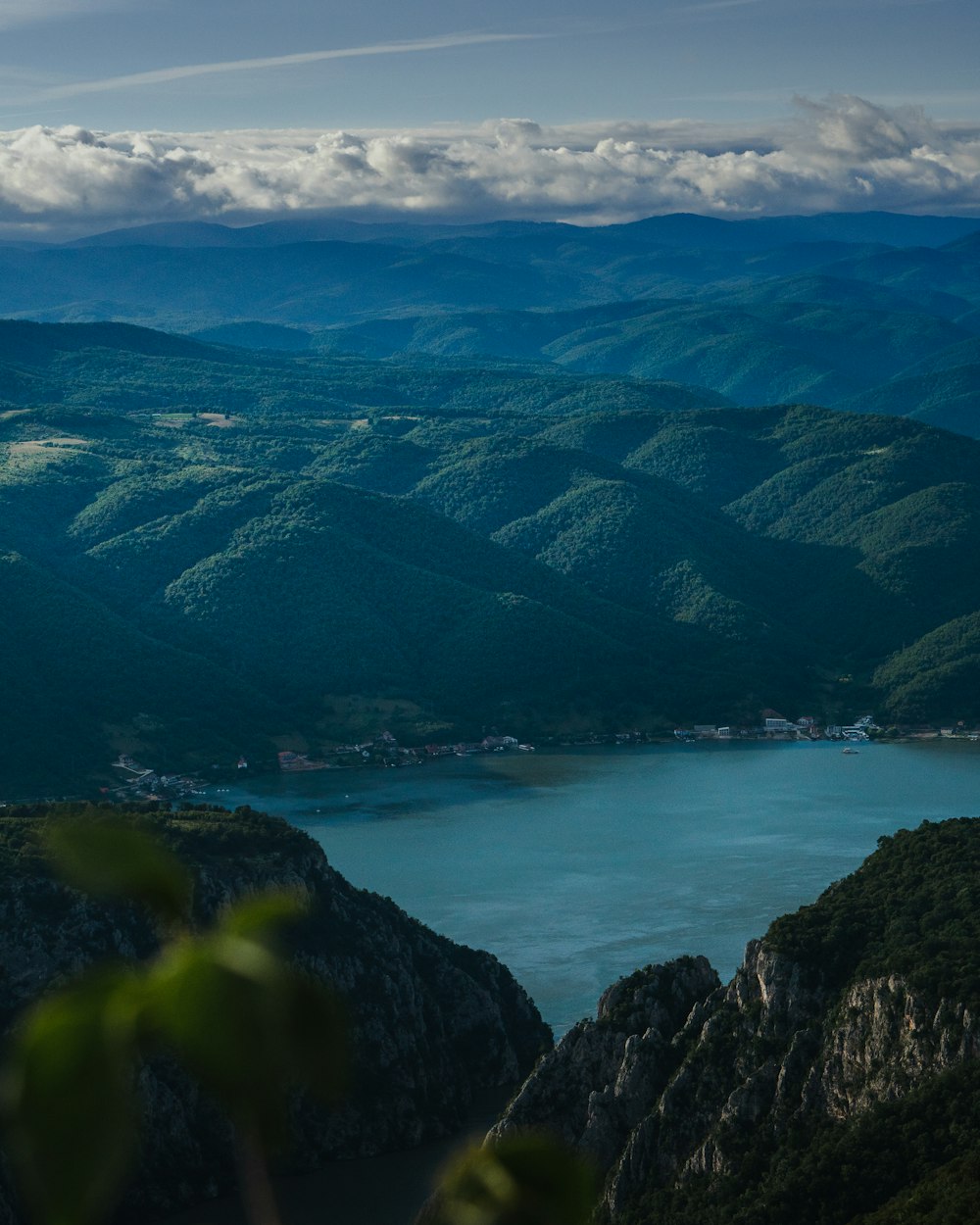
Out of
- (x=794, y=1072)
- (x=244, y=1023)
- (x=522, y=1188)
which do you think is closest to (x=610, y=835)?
(x=794, y=1072)

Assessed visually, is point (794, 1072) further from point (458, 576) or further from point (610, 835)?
point (458, 576)

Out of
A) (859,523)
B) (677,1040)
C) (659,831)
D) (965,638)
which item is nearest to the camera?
(677,1040)

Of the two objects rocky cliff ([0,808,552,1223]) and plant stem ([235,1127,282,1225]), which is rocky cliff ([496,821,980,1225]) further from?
plant stem ([235,1127,282,1225])

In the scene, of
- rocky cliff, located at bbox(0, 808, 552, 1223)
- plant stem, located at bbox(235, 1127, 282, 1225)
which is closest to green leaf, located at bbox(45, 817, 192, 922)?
plant stem, located at bbox(235, 1127, 282, 1225)

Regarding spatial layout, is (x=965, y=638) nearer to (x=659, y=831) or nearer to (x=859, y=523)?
(x=859, y=523)

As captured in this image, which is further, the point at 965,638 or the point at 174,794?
the point at 965,638

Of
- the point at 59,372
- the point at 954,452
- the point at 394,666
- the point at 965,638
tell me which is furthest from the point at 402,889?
the point at 59,372
